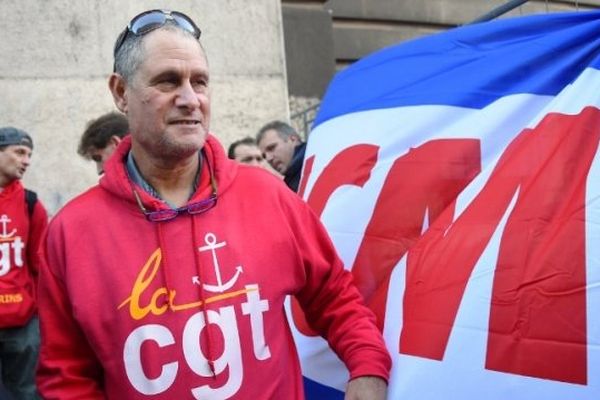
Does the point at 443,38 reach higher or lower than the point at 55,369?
higher

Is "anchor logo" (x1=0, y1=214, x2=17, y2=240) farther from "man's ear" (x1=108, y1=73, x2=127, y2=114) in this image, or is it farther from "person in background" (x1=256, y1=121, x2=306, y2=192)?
"man's ear" (x1=108, y1=73, x2=127, y2=114)

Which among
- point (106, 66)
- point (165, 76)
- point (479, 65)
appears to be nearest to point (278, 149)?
point (106, 66)

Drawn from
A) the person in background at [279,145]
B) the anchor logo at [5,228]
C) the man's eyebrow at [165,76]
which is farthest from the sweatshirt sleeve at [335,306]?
the anchor logo at [5,228]

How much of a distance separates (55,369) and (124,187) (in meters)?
0.44

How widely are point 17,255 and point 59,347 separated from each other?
2861mm

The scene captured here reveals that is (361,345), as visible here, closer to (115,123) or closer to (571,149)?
(571,149)

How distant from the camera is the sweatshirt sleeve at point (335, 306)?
6.14 feet

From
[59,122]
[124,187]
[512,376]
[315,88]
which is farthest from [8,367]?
[315,88]

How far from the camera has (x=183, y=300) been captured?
1.80 m

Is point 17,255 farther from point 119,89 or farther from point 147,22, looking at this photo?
point 147,22

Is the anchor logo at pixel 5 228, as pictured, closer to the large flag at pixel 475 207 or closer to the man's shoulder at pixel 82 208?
the large flag at pixel 475 207

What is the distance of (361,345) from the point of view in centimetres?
187

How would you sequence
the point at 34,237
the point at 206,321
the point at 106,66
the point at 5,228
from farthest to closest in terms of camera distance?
the point at 106,66 → the point at 34,237 → the point at 5,228 → the point at 206,321

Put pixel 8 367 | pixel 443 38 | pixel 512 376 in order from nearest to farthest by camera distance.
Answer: pixel 512 376 < pixel 443 38 < pixel 8 367
